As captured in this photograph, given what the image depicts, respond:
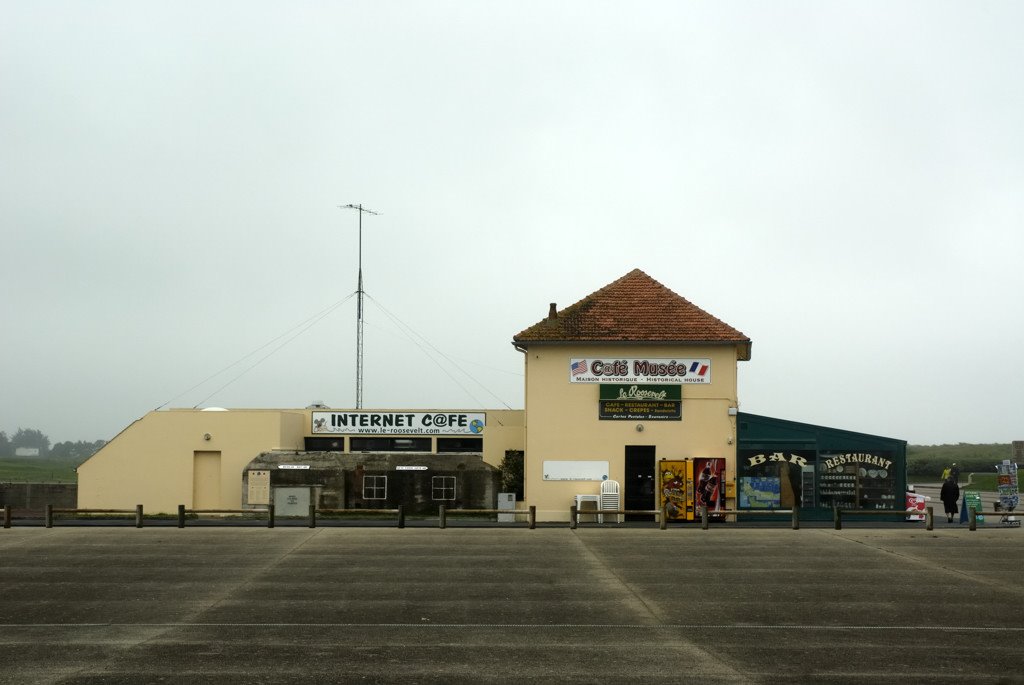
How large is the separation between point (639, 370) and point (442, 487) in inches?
365

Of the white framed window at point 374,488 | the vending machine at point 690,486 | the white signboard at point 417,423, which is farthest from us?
the white signboard at point 417,423

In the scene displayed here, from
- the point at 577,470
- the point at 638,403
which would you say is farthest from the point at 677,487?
the point at 577,470

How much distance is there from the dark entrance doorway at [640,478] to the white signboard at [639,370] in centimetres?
236

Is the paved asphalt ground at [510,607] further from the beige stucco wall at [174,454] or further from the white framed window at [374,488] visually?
the beige stucco wall at [174,454]

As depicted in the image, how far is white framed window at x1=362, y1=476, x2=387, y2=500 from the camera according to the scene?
41000mm

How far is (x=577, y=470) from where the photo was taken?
120 feet

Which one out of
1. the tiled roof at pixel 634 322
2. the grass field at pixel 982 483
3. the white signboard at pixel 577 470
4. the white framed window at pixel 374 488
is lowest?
the grass field at pixel 982 483

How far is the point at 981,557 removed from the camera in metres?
26.5

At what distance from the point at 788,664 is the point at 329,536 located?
1834cm

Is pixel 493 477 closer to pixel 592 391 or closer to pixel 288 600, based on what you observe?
pixel 592 391

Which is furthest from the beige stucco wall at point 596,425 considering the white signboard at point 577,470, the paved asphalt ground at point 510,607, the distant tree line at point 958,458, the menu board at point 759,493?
the distant tree line at point 958,458

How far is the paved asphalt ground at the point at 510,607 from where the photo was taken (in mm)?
14367

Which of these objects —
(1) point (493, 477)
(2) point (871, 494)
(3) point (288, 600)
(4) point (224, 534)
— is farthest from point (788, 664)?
(1) point (493, 477)

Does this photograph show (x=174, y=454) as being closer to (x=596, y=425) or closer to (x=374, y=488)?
(x=374, y=488)
